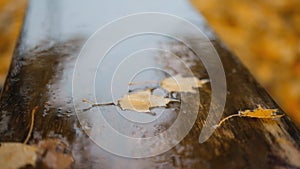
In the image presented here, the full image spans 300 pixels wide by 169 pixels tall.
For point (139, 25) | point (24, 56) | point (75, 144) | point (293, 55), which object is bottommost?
point (75, 144)

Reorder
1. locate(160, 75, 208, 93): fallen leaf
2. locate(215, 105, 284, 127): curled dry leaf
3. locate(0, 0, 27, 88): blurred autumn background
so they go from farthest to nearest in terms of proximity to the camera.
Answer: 1. locate(0, 0, 27, 88): blurred autumn background
2. locate(160, 75, 208, 93): fallen leaf
3. locate(215, 105, 284, 127): curled dry leaf

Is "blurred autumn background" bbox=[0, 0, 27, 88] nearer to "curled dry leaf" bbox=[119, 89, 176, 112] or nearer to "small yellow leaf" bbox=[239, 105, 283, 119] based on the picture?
"curled dry leaf" bbox=[119, 89, 176, 112]

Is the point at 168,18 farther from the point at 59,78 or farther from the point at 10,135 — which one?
the point at 10,135

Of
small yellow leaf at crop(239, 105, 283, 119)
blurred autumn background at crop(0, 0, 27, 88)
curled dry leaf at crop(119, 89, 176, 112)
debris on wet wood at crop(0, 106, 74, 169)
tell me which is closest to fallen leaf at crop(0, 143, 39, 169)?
debris on wet wood at crop(0, 106, 74, 169)

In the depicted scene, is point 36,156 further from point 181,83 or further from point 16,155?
point 181,83

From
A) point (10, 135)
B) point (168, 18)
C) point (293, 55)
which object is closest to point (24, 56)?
point (10, 135)

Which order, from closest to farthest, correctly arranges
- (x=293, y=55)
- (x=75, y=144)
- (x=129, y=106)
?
(x=75, y=144), (x=129, y=106), (x=293, y=55)
